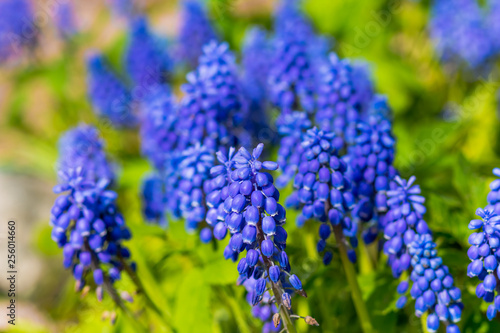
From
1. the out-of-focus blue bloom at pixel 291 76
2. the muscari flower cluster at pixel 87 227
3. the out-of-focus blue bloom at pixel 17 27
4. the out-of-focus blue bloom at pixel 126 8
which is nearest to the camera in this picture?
the muscari flower cluster at pixel 87 227

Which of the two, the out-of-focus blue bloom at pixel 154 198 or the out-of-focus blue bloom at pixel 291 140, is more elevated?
the out-of-focus blue bloom at pixel 154 198

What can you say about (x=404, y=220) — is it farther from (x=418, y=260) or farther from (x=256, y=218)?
(x=256, y=218)

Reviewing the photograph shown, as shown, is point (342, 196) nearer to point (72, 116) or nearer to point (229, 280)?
point (229, 280)

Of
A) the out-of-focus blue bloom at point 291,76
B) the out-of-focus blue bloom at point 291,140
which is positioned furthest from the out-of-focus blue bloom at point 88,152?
the out-of-focus blue bloom at point 291,140

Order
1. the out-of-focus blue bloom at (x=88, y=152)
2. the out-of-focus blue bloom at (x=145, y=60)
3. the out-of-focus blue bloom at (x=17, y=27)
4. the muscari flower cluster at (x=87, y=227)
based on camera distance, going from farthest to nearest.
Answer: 1. the out-of-focus blue bloom at (x=17, y=27)
2. the out-of-focus blue bloom at (x=145, y=60)
3. the out-of-focus blue bloom at (x=88, y=152)
4. the muscari flower cluster at (x=87, y=227)

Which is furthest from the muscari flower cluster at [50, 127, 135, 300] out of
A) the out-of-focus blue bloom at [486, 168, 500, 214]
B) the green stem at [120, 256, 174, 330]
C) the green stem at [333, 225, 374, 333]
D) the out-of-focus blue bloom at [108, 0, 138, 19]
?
the out-of-focus blue bloom at [108, 0, 138, 19]

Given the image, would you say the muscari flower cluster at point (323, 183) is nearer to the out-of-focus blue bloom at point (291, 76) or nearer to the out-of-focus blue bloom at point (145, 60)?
the out-of-focus blue bloom at point (291, 76)

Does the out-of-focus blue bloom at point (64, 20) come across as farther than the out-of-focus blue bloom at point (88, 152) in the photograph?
Yes

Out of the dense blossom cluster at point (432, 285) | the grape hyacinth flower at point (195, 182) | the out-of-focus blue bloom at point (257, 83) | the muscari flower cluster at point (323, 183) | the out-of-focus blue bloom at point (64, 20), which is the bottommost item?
the dense blossom cluster at point (432, 285)
